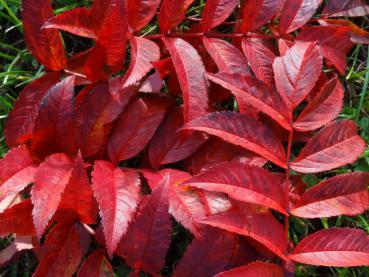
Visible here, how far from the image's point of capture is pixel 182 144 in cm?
139

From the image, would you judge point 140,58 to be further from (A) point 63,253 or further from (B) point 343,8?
(B) point 343,8

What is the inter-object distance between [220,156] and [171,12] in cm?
37

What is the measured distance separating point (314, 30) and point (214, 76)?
1.08ft

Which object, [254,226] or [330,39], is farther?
[330,39]

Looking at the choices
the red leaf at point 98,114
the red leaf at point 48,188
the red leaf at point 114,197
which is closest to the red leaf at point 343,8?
the red leaf at point 98,114

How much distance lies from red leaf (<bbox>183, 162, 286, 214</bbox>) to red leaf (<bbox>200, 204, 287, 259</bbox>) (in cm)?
4

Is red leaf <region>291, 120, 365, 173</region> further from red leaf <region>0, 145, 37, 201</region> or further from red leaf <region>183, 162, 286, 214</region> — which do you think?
red leaf <region>0, 145, 37, 201</region>

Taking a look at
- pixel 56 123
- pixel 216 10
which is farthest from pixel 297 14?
pixel 56 123

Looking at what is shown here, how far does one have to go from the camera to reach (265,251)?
1335 millimetres

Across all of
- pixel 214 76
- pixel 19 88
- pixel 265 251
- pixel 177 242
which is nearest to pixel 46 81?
pixel 19 88

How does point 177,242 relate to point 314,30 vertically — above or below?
below

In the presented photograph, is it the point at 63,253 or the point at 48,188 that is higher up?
the point at 48,188

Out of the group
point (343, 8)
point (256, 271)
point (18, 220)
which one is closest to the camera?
point (256, 271)

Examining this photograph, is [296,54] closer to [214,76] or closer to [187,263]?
[214,76]
